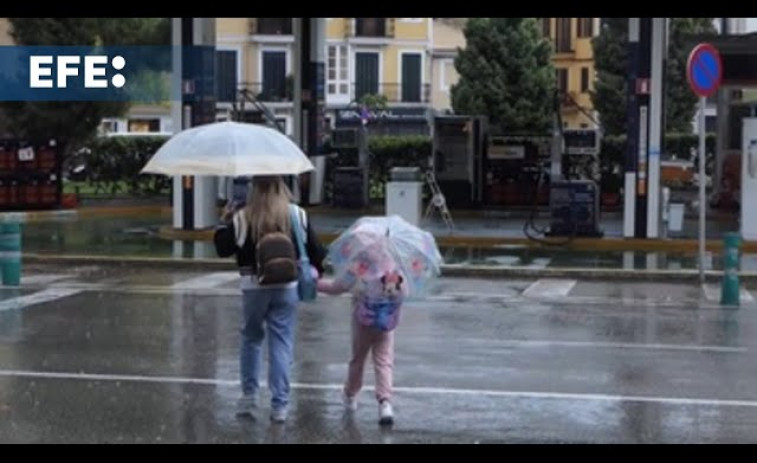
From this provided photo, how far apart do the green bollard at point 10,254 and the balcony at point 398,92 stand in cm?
5222

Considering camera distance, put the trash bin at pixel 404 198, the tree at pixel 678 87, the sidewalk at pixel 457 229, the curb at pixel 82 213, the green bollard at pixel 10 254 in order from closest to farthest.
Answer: the green bollard at pixel 10 254 → the trash bin at pixel 404 198 → the sidewalk at pixel 457 229 → the curb at pixel 82 213 → the tree at pixel 678 87

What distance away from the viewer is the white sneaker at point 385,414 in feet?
29.2

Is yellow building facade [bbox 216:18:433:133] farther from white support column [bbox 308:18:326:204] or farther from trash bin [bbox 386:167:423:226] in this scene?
trash bin [bbox 386:167:423:226]

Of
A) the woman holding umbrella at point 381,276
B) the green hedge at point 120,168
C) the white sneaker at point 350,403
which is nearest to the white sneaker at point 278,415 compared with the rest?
the white sneaker at point 350,403

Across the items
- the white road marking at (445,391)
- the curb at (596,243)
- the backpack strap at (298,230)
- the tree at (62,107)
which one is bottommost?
the white road marking at (445,391)

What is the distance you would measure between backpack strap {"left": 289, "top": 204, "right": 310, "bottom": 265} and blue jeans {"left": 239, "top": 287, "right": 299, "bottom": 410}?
0.24 meters

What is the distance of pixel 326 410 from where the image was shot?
938cm

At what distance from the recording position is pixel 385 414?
893 cm

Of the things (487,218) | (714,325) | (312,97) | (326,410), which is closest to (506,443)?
(326,410)

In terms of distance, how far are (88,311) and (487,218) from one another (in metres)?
13.8

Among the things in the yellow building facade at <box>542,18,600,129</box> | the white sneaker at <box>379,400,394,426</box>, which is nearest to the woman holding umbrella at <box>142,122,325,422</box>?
the white sneaker at <box>379,400,394,426</box>

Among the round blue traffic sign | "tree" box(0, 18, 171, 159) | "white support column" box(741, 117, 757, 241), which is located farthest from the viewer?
"tree" box(0, 18, 171, 159)

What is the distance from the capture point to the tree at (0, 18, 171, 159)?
1173 inches

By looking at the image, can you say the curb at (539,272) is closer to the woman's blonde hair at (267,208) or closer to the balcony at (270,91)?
the woman's blonde hair at (267,208)
